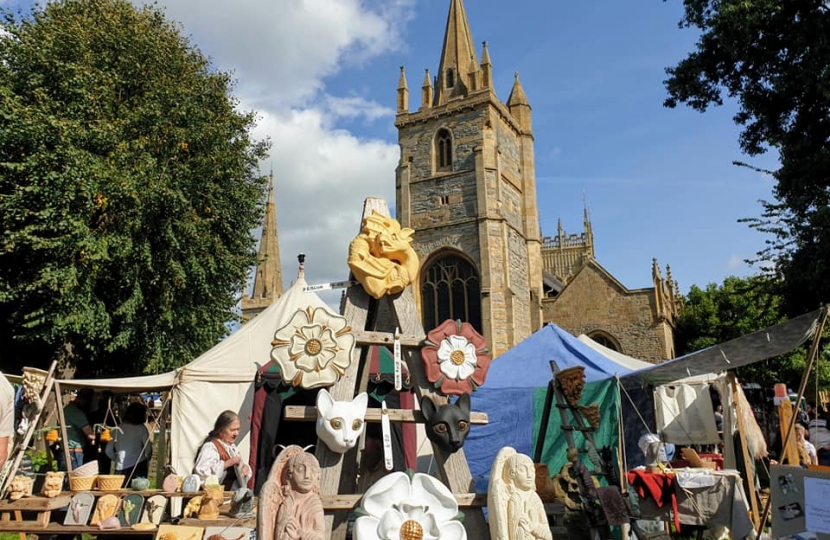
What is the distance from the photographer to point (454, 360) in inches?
175

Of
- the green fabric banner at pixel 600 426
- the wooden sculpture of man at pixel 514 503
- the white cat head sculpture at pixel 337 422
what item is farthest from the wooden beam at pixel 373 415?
the green fabric banner at pixel 600 426

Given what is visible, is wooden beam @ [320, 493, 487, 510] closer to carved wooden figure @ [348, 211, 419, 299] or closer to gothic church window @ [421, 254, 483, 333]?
carved wooden figure @ [348, 211, 419, 299]

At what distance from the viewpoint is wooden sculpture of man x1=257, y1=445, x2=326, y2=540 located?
3.41m

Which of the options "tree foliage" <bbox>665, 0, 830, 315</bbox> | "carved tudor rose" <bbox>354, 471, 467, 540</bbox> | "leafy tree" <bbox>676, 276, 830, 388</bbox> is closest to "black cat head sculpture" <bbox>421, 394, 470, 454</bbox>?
"carved tudor rose" <bbox>354, 471, 467, 540</bbox>

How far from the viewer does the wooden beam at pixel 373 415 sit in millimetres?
4168

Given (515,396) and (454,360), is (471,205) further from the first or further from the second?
(454,360)

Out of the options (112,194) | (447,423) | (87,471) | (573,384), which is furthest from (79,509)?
(112,194)

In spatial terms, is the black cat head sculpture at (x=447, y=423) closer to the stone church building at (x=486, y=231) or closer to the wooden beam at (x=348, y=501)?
the wooden beam at (x=348, y=501)

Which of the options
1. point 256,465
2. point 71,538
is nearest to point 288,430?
point 256,465

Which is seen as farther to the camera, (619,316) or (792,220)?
(619,316)

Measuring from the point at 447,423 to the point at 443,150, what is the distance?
939 inches

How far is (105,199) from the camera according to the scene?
11.7 m

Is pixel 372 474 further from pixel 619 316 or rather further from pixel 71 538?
pixel 619 316

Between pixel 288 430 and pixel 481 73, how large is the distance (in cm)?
2304
